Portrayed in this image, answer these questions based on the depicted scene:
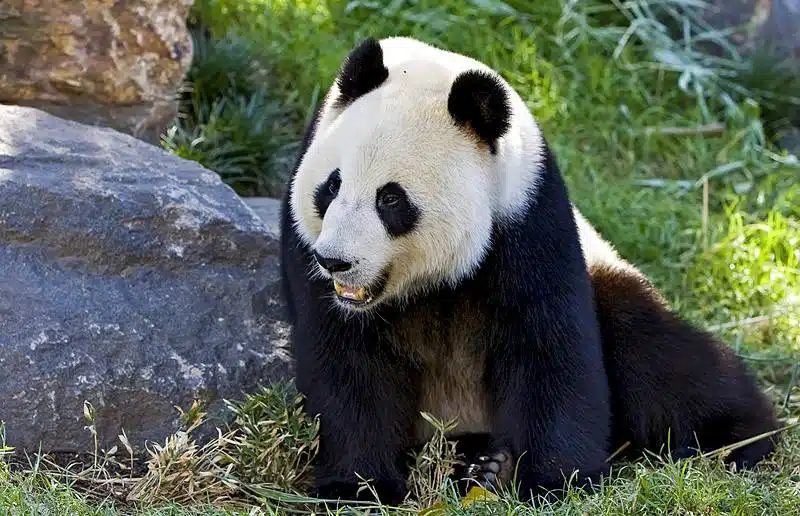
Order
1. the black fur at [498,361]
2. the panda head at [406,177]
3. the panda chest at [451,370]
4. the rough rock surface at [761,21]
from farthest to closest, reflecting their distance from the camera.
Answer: the rough rock surface at [761,21] → the panda chest at [451,370] → the black fur at [498,361] → the panda head at [406,177]

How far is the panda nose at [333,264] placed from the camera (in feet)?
12.1

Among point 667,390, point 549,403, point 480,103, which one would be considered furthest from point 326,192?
point 667,390

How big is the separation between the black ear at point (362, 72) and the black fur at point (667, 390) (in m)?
1.37

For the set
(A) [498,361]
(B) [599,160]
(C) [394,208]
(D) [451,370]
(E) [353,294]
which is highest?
(C) [394,208]

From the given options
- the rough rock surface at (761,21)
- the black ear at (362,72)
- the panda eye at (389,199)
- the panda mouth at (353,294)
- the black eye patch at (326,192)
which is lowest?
the rough rock surface at (761,21)

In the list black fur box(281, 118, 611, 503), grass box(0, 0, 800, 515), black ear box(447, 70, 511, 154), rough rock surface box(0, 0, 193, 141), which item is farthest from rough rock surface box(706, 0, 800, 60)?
black ear box(447, 70, 511, 154)

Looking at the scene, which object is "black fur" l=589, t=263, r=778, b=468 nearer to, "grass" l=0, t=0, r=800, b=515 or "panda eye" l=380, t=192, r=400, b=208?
"grass" l=0, t=0, r=800, b=515

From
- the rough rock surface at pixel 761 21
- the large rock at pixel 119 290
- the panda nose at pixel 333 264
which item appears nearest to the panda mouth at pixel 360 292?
the panda nose at pixel 333 264

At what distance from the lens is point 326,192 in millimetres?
3912

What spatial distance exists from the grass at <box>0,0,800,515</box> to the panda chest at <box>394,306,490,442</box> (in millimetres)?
271

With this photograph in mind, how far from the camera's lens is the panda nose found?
3.68 m

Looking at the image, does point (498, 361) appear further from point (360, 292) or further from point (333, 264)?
point (333, 264)

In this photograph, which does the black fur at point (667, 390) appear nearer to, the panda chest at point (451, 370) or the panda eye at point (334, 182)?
the panda chest at point (451, 370)

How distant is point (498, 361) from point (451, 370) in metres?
0.24
